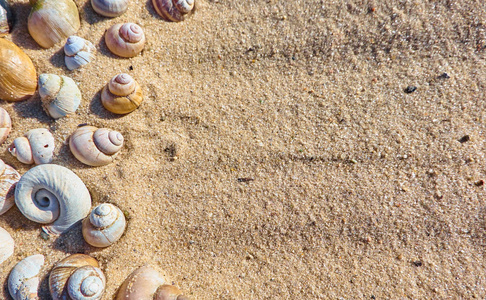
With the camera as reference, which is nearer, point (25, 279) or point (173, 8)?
point (25, 279)

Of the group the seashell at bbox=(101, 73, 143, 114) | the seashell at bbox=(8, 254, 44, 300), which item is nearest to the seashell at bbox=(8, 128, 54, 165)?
the seashell at bbox=(101, 73, 143, 114)

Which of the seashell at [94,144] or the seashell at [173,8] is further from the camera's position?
the seashell at [173,8]

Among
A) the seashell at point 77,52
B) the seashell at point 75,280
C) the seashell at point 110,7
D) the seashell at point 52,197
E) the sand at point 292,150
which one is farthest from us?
the seashell at point 110,7

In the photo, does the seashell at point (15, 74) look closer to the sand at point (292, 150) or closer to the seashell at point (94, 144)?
the sand at point (292, 150)

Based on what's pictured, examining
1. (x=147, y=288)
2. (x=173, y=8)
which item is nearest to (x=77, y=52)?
(x=173, y=8)

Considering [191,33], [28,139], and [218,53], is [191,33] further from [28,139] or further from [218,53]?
[28,139]

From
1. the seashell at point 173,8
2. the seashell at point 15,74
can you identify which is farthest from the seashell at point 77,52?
the seashell at point 173,8

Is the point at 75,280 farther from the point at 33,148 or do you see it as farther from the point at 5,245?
the point at 33,148
